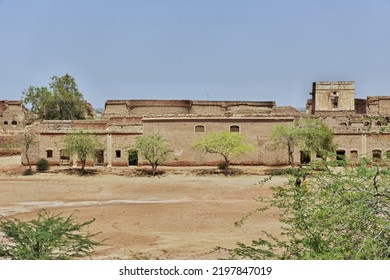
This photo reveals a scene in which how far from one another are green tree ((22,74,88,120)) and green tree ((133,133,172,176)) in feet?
55.6

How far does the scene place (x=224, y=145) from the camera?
1162 inches

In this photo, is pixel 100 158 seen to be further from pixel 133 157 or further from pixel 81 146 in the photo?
pixel 81 146

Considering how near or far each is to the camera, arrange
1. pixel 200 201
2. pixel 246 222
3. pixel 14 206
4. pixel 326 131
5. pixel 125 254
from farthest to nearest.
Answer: pixel 326 131
pixel 200 201
pixel 14 206
pixel 246 222
pixel 125 254

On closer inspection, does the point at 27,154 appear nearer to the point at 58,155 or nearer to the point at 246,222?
the point at 58,155

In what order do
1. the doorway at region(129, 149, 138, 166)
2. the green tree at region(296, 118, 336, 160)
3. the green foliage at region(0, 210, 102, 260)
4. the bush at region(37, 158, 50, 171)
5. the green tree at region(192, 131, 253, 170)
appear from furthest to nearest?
the doorway at region(129, 149, 138, 166) → the bush at region(37, 158, 50, 171) → the green tree at region(296, 118, 336, 160) → the green tree at region(192, 131, 253, 170) → the green foliage at region(0, 210, 102, 260)

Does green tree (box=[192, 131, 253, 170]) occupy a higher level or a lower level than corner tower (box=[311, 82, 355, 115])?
lower

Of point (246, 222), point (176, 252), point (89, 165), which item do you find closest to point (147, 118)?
point (89, 165)

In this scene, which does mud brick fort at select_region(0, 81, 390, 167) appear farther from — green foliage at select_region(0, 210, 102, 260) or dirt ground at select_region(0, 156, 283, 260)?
green foliage at select_region(0, 210, 102, 260)

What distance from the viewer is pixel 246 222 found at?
16109 mm

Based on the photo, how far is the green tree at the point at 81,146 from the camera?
29.2 metres

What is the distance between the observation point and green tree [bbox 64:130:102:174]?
1148 inches

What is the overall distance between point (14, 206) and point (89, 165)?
485 inches

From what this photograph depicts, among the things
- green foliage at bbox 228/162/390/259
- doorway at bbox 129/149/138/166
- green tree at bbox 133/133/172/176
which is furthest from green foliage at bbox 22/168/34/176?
green foliage at bbox 228/162/390/259

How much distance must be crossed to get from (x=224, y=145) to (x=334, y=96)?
1718 centimetres
